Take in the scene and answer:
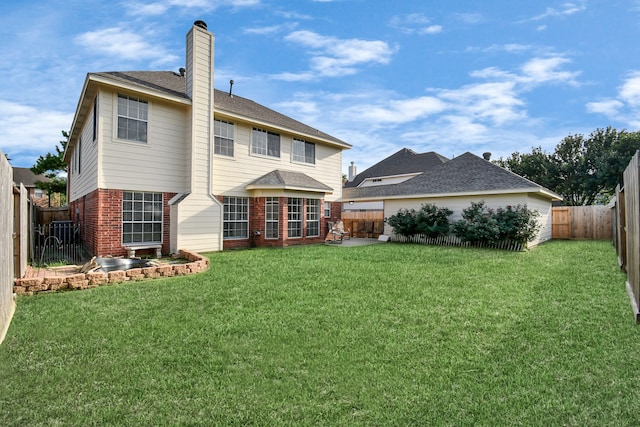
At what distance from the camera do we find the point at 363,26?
1048 centimetres

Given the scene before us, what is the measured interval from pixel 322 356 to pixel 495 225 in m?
12.3

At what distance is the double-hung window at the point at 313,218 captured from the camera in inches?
600

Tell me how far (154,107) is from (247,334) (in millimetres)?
10071

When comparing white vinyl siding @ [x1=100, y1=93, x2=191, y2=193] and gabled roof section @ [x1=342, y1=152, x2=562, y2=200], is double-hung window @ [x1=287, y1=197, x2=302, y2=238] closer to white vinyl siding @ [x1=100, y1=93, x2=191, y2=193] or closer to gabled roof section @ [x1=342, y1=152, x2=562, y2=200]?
white vinyl siding @ [x1=100, y1=93, x2=191, y2=193]

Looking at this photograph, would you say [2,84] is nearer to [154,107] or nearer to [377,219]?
[154,107]

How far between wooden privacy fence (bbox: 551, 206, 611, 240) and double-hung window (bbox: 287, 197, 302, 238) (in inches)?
622

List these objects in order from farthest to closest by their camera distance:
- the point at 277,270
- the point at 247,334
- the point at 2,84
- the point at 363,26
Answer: the point at 2,84 → the point at 363,26 → the point at 277,270 → the point at 247,334

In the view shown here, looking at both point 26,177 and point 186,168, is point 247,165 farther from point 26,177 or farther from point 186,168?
point 26,177

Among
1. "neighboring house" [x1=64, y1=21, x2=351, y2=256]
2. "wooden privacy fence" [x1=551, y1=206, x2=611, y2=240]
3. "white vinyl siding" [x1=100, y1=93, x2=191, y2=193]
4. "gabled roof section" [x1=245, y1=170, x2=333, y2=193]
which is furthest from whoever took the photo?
"wooden privacy fence" [x1=551, y1=206, x2=611, y2=240]

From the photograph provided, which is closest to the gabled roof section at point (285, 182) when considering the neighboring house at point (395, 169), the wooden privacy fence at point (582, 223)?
the neighboring house at point (395, 169)

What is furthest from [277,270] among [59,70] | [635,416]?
[59,70]

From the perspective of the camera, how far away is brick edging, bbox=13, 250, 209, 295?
588 cm

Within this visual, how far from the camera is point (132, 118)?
10.6 metres

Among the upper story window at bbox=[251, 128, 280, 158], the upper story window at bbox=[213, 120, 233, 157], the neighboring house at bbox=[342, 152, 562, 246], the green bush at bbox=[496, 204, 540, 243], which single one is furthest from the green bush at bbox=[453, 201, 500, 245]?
the upper story window at bbox=[213, 120, 233, 157]
